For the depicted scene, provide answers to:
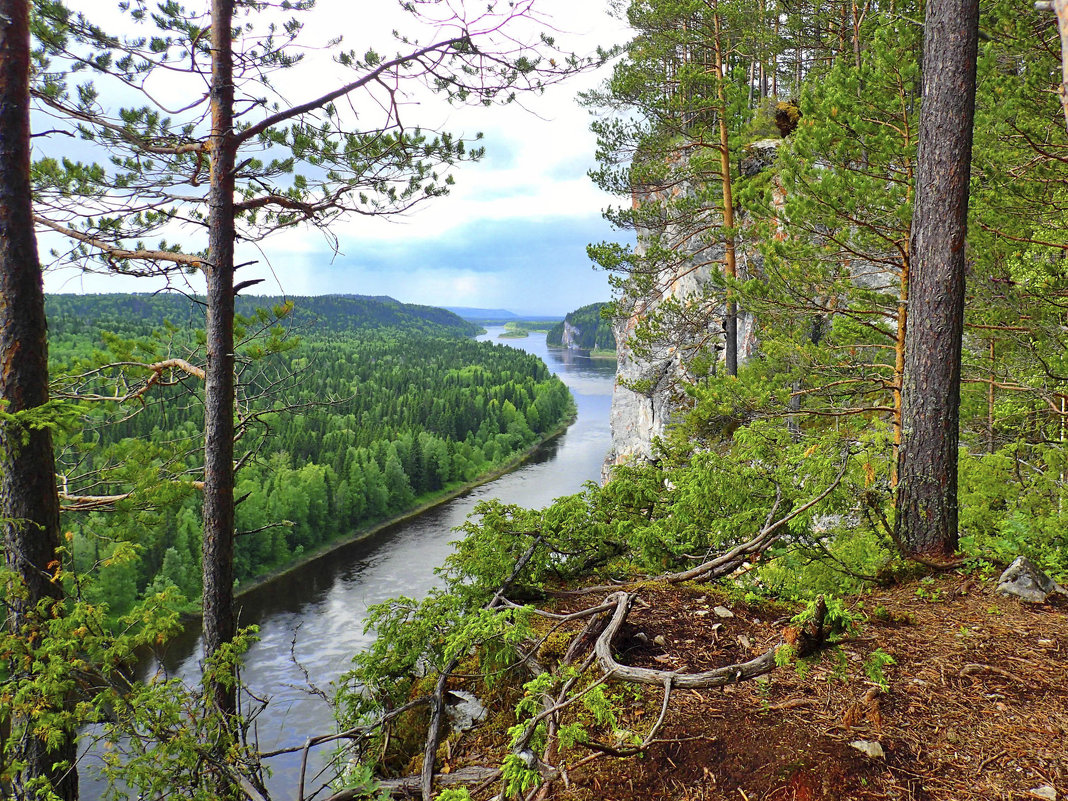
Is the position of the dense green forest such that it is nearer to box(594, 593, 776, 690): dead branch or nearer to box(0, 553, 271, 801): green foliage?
box(0, 553, 271, 801): green foliage

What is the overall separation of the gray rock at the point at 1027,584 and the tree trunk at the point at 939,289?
2.26 ft

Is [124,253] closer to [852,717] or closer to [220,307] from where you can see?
[220,307]

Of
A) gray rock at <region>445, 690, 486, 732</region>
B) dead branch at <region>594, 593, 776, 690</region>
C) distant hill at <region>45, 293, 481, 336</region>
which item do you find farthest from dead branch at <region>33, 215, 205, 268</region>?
distant hill at <region>45, 293, 481, 336</region>

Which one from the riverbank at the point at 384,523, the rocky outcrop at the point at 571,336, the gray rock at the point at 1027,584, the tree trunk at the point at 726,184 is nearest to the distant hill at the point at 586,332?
the rocky outcrop at the point at 571,336

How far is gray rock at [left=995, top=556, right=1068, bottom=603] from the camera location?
11.6 ft

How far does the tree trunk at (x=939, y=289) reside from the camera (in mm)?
4473

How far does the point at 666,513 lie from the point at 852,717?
1.80 metres

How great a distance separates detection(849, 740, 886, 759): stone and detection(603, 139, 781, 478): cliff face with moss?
27.9 ft

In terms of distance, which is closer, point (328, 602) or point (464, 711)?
point (464, 711)

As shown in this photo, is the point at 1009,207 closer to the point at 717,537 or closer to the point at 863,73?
the point at 863,73

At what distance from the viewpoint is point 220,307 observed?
16.4 feet

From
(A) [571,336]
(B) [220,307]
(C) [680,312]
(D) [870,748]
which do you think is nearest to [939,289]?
(D) [870,748]

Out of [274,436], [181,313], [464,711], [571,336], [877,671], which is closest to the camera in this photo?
[877,671]

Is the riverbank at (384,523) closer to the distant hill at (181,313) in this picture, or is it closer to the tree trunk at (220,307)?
the distant hill at (181,313)
